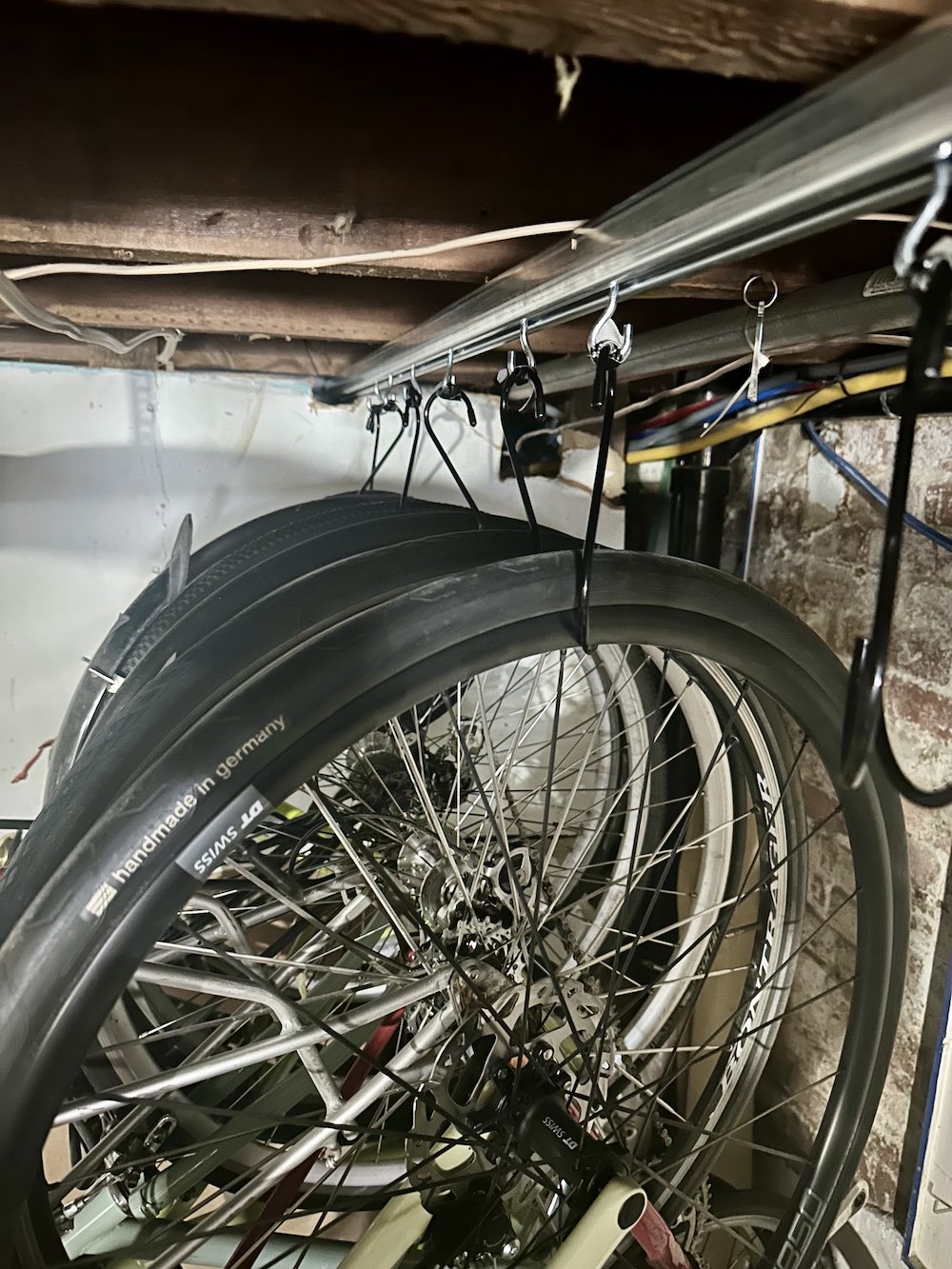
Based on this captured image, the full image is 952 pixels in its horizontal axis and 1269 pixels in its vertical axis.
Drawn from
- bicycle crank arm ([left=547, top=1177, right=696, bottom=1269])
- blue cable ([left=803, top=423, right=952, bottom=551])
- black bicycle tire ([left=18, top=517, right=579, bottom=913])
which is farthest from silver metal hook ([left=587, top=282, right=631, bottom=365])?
bicycle crank arm ([left=547, top=1177, right=696, bottom=1269])

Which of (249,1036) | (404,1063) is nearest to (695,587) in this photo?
(404,1063)

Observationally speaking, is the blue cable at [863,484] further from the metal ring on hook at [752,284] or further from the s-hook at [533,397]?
the s-hook at [533,397]

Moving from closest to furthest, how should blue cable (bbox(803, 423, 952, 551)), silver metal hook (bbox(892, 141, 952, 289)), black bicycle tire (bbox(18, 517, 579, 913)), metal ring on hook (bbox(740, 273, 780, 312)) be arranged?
silver metal hook (bbox(892, 141, 952, 289)) → black bicycle tire (bbox(18, 517, 579, 913)) → metal ring on hook (bbox(740, 273, 780, 312)) → blue cable (bbox(803, 423, 952, 551))

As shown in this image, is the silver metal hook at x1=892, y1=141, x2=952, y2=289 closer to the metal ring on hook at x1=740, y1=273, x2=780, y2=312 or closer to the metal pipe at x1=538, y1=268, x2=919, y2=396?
the metal pipe at x1=538, y1=268, x2=919, y2=396

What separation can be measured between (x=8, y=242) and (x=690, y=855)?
1.16 metres

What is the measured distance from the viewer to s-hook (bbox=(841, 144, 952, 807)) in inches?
10.2

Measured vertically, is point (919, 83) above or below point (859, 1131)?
above

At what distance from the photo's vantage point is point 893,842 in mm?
725

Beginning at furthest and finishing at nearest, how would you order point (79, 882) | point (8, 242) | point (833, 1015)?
point (833, 1015) → point (8, 242) → point (79, 882)

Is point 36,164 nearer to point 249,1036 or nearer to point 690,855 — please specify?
point 249,1036

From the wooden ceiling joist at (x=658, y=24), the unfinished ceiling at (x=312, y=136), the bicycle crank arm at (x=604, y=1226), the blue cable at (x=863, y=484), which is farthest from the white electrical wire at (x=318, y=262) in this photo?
the bicycle crank arm at (x=604, y=1226)

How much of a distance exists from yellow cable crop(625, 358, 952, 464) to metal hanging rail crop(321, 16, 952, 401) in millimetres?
372

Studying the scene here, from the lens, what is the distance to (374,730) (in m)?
0.57

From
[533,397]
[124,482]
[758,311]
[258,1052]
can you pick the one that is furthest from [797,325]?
[124,482]
